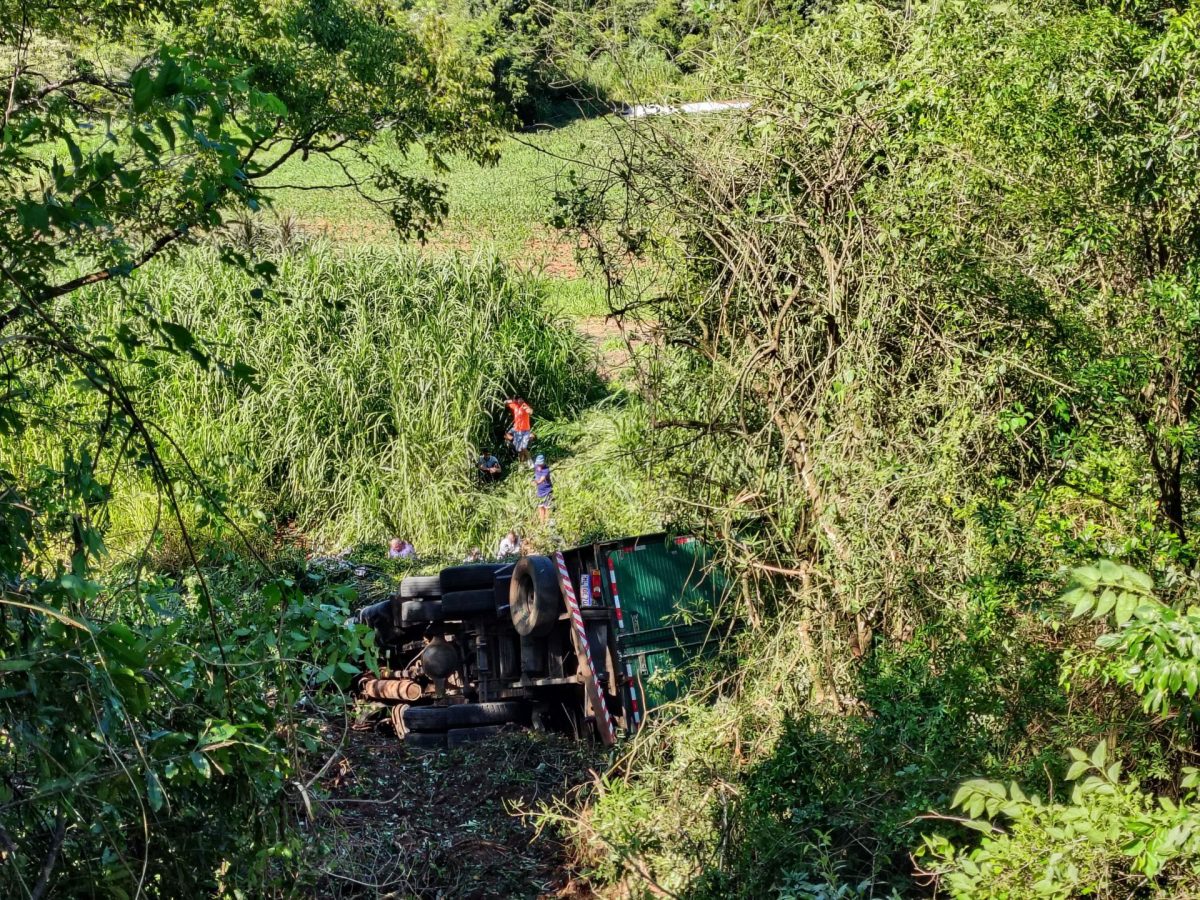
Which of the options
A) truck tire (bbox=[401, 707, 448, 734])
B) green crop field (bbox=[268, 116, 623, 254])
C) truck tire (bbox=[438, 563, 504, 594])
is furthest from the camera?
green crop field (bbox=[268, 116, 623, 254])

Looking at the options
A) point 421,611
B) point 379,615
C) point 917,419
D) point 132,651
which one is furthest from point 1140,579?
point 379,615

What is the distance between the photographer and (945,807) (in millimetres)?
5840

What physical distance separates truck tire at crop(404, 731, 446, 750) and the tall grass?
5.58m

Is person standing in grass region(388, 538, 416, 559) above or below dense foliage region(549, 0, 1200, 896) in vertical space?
below

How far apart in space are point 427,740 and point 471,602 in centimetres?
128

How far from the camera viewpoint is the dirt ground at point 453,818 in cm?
812

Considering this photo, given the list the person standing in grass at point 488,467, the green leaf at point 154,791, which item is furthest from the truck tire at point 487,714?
the green leaf at point 154,791

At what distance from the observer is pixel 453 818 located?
365 inches

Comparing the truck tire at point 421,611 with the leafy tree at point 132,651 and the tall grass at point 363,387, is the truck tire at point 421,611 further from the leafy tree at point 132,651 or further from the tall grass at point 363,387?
the leafy tree at point 132,651

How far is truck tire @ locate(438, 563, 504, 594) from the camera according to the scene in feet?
37.1

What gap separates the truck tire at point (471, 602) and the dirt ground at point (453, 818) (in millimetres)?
1221

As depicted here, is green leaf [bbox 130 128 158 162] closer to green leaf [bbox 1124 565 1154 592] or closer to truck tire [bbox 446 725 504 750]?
green leaf [bbox 1124 565 1154 592]

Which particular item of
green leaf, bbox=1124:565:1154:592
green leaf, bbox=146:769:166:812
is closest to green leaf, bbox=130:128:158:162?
green leaf, bbox=146:769:166:812

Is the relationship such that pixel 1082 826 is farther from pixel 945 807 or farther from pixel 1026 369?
pixel 1026 369
